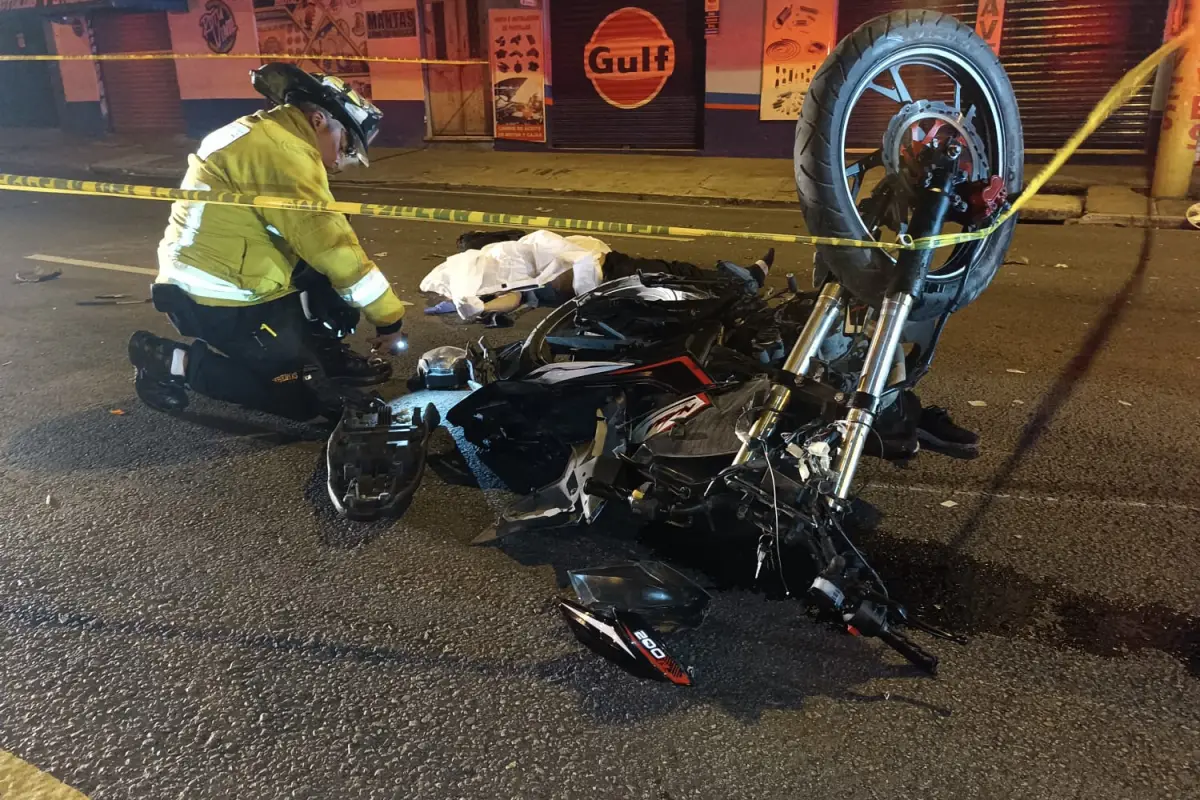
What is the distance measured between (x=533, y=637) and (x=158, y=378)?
300 centimetres

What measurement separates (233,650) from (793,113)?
12930 mm

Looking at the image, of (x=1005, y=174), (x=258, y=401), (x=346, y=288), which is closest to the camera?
(x=1005, y=174)

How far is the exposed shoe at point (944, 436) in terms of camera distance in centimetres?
387

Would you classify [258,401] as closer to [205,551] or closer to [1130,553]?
[205,551]

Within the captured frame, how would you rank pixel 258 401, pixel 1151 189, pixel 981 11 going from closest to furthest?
pixel 258 401
pixel 1151 189
pixel 981 11

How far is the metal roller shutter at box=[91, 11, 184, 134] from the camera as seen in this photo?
63.4ft

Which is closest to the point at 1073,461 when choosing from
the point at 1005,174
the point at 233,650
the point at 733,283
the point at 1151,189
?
the point at 1005,174

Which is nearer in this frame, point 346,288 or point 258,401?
point 346,288

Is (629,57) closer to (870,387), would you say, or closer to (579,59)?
(579,59)

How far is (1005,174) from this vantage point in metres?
3.26

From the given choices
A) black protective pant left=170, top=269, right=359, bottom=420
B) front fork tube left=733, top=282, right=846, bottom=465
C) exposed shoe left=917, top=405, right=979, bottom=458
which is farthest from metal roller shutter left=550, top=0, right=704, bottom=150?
front fork tube left=733, top=282, right=846, bottom=465

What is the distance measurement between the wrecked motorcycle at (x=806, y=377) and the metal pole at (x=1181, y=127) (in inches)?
322

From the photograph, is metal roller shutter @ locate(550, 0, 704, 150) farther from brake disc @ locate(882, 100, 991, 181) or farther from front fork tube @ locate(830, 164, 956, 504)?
front fork tube @ locate(830, 164, 956, 504)

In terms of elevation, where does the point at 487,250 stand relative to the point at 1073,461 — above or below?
above
